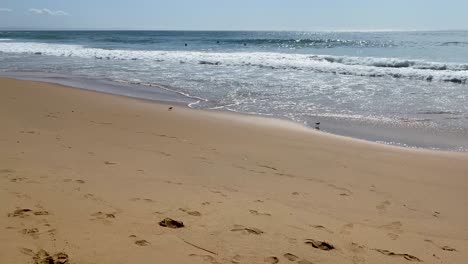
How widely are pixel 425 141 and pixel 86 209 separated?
5.38 m

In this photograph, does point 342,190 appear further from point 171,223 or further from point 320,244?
point 171,223

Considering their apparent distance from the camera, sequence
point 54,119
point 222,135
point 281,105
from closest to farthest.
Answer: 1. point 222,135
2. point 54,119
3. point 281,105

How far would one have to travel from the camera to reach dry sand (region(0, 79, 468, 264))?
2.89 metres

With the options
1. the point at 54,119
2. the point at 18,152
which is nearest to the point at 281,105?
the point at 54,119

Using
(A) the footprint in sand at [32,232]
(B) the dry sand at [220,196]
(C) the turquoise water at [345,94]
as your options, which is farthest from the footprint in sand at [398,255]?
(C) the turquoise water at [345,94]

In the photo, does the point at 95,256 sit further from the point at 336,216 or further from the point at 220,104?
the point at 220,104

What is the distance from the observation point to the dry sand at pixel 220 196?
2.89 metres

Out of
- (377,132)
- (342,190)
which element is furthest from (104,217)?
(377,132)

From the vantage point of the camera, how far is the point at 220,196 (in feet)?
12.7

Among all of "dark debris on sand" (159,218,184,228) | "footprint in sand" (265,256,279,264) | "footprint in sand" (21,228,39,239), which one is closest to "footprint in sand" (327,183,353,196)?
"footprint in sand" (265,256,279,264)

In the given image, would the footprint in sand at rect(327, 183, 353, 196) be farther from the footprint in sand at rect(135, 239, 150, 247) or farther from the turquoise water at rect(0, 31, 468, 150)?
the turquoise water at rect(0, 31, 468, 150)

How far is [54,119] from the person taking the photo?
6.91 m

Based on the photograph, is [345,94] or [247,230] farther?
[345,94]

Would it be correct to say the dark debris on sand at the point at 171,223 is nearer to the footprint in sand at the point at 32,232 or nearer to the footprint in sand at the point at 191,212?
the footprint in sand at the point at 191,212
